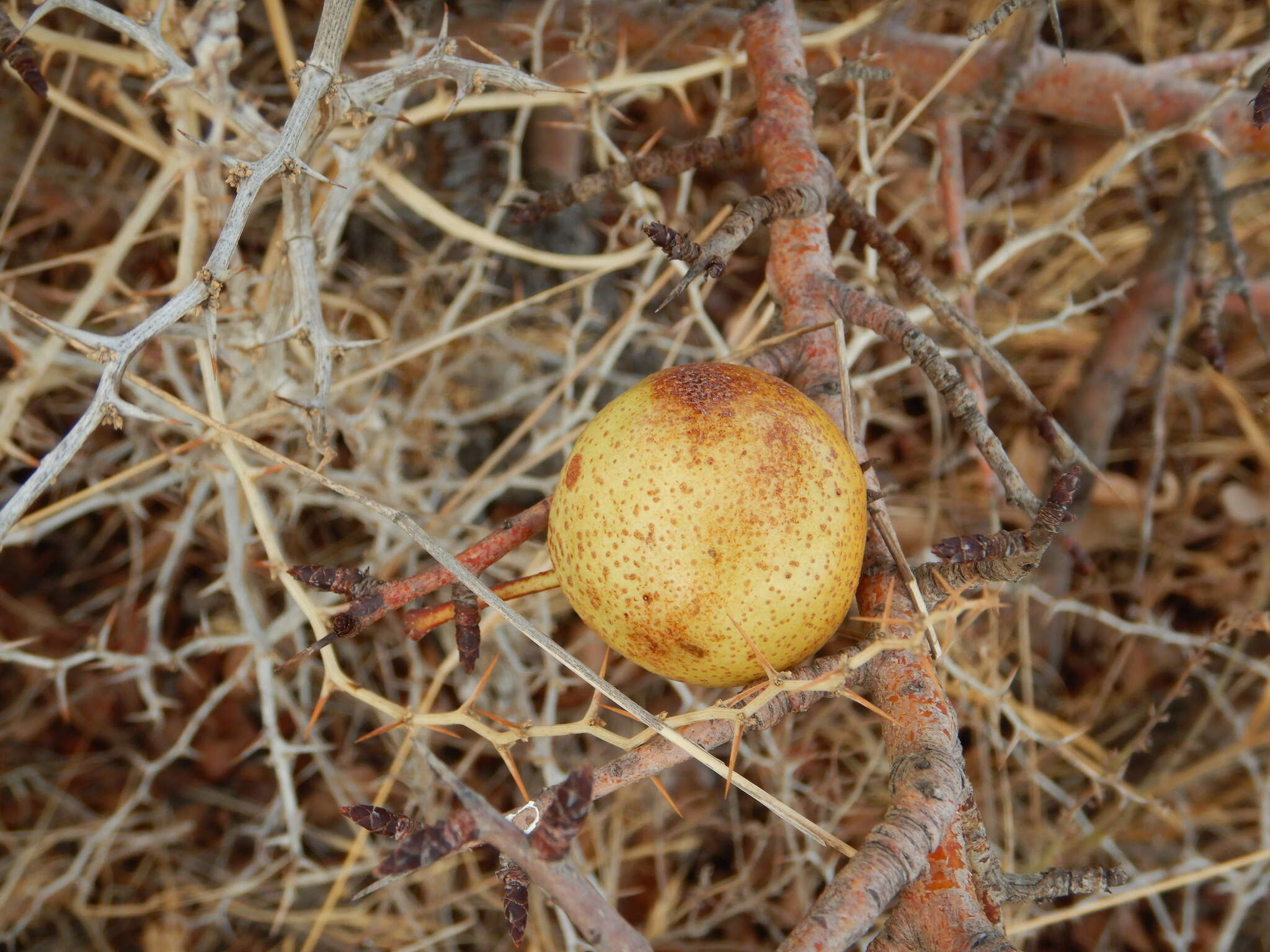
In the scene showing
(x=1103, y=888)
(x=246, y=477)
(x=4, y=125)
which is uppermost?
(x=4, y=125)

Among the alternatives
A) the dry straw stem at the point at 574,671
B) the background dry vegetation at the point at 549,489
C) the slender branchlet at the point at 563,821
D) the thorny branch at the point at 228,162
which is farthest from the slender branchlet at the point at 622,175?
the slender branchlet at the point at 563,821

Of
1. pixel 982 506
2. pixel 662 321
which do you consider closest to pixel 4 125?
pixel 662 321

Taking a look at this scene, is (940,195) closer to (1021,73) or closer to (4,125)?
(1021,73)

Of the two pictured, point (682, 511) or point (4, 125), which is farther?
point (4, 125)

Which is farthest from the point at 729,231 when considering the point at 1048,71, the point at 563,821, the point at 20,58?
the point at 1048,71

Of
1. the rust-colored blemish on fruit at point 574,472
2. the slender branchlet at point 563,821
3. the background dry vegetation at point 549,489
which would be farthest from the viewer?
the background dry vegetation at point 549,489

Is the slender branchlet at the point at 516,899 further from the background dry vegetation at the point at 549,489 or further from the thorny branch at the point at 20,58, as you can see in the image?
the thorny branch at the point at 20,58

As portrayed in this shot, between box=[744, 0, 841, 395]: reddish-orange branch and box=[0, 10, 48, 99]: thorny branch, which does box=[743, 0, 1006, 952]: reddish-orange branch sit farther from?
box=[0, 10, 48, 99]: thorny branch
